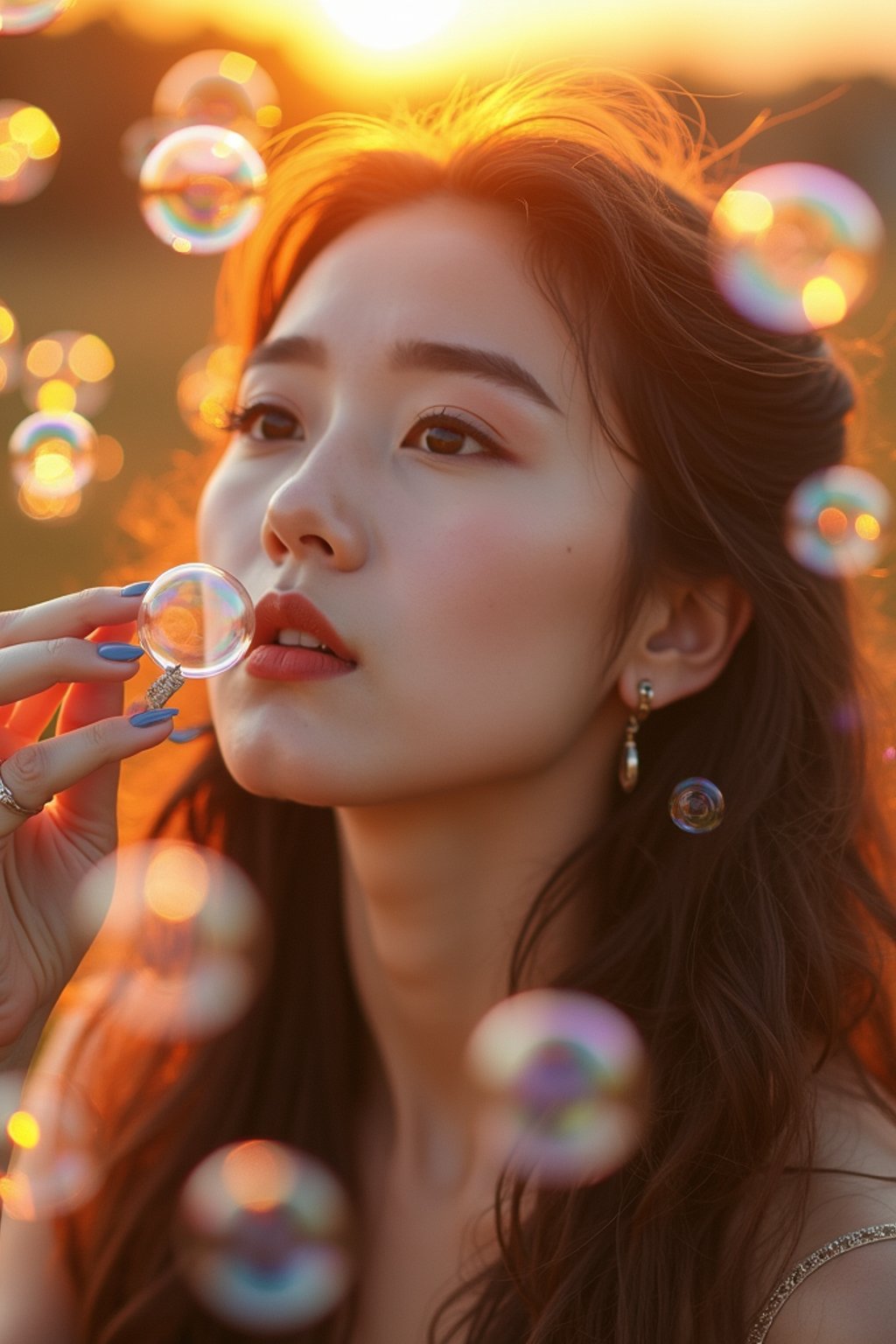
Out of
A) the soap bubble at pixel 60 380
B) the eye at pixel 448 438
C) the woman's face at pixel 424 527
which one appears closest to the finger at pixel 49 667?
the woman's face at pixel 424 527

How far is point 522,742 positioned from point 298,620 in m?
0.38

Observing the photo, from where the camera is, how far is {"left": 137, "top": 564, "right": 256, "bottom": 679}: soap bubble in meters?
1.80

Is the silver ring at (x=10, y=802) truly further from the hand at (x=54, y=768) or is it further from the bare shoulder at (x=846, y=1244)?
the bare shoulder at (x=846, y=1244)

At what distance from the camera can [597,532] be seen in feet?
6.61

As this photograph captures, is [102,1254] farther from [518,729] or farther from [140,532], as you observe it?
[140,532]

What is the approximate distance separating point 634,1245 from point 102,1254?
97 cm

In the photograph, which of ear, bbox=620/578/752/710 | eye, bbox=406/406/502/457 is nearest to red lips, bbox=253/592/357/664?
eye, bbox=406/406/502/457

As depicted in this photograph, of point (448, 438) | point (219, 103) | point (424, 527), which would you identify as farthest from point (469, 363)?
point (219, 103)

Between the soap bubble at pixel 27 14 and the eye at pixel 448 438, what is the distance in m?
1.36

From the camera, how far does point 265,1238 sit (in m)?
2.15

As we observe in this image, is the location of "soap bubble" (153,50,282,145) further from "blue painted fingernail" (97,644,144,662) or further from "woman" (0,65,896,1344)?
"blue painted fingernail" (97,644,144,662)

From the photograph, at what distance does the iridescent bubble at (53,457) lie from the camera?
9.84 ft

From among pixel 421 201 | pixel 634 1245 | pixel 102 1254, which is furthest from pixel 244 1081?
pixel 421 201

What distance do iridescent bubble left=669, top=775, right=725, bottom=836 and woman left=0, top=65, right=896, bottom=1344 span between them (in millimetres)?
32
